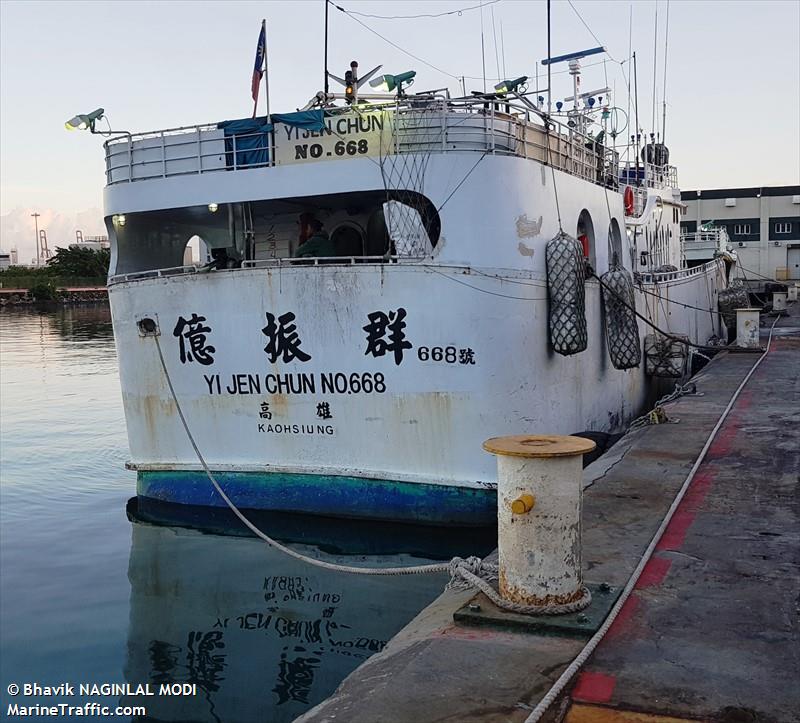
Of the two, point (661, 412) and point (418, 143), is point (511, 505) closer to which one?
point (418, 143)

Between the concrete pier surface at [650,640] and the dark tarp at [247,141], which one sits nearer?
the concrete pier surface at [650,640]

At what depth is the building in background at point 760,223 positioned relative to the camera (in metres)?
59.6

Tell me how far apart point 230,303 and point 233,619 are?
4212 millimetres

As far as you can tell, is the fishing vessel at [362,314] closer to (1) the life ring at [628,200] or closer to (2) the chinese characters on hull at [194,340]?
(2) the chinese characters on hull at [194,340]

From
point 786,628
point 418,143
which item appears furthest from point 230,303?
point 786,628

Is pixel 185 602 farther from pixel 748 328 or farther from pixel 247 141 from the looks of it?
pixel 748 328

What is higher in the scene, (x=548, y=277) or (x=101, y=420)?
(x=548, y=277)

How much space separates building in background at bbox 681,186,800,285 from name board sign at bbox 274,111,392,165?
52654 mm

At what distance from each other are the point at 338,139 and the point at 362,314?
236 cm

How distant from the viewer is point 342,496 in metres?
10.8

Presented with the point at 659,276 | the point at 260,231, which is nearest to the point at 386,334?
the point at 260,231

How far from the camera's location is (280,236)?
532 inches

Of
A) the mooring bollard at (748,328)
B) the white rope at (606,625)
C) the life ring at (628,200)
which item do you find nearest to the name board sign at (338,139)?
the white rope at (606,625)

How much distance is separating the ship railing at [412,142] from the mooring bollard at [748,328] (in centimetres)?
1146
